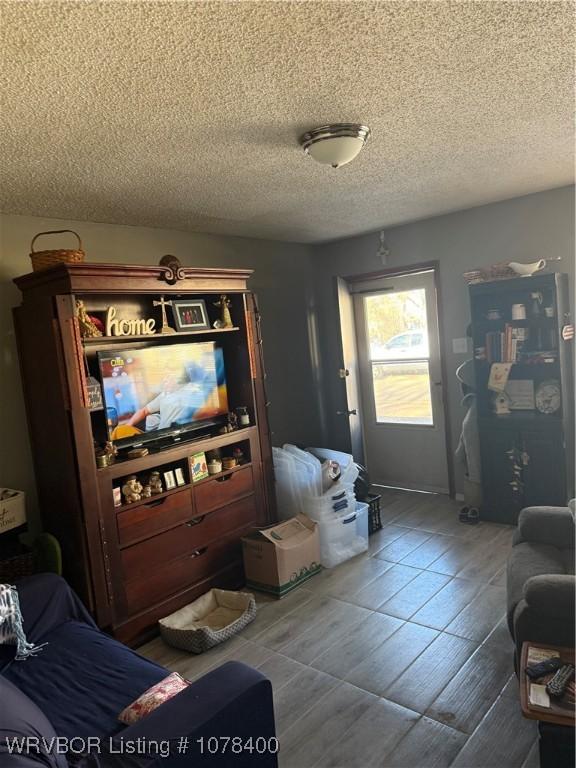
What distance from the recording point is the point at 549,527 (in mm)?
2537

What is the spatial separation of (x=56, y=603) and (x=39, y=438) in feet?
2.89

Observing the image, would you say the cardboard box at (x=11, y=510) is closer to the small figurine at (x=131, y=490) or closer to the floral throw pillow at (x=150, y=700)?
the small figurine at (x=131, y=490)

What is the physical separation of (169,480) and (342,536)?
125 centimetres

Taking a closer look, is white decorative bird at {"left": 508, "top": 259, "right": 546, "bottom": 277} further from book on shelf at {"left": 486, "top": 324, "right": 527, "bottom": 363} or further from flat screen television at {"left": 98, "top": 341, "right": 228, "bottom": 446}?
flat screen television at {"left": 98, "top": 341, "right": 228, "bottom": 446}

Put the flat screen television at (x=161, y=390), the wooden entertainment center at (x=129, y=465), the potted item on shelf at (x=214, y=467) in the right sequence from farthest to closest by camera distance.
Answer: the potted item on shelf at (x=214, y=467) < the flat screen television at (x=161, y=390) < the wooden entertainment center at (x=129, y=465)

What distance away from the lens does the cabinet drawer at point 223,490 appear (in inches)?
126

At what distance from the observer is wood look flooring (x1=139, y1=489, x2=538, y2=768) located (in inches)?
77.3

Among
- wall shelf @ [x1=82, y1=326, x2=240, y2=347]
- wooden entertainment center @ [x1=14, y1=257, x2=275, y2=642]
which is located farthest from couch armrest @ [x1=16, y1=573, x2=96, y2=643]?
wall shelf @ [x1=82, y1=326, x2=240, y2=347]

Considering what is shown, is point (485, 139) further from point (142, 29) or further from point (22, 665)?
point (22, 665)

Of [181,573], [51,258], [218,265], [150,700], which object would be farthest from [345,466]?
[51,258]

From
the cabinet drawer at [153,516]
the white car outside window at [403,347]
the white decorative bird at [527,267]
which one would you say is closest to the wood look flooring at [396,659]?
the cabinet drawer at [153,516]

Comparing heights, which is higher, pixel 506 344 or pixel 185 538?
pixel 506 344

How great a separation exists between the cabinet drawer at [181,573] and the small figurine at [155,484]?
420mm

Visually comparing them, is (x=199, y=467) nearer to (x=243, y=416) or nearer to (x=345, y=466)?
(x=243, y=416)
